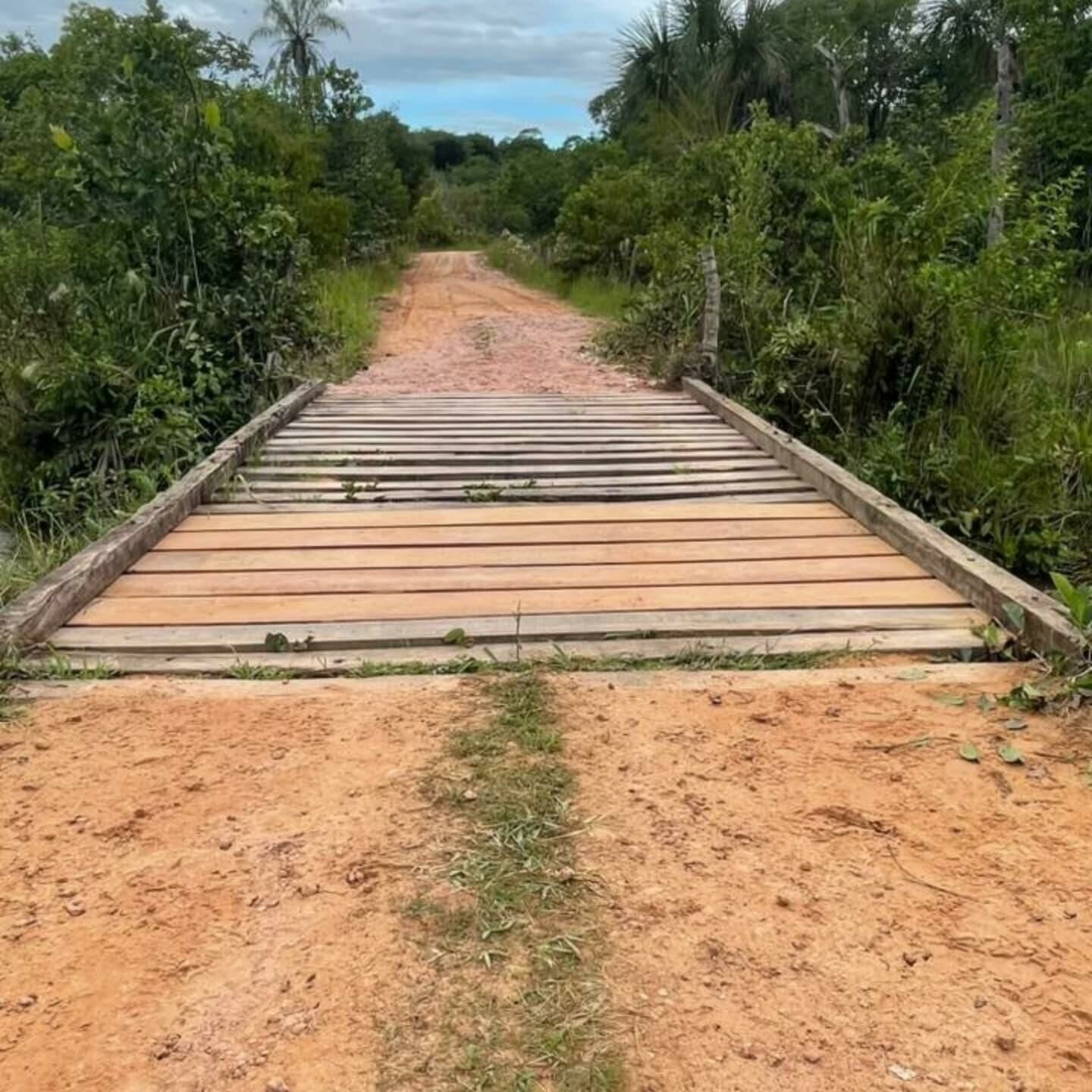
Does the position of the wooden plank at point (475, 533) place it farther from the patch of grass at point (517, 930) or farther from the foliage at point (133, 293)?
the patch of grass at point (517, 930)

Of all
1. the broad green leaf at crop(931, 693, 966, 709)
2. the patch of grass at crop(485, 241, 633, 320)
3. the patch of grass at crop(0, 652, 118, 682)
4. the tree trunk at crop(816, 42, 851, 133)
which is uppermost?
the tree trunk at crop(816, 42, 851, 133)

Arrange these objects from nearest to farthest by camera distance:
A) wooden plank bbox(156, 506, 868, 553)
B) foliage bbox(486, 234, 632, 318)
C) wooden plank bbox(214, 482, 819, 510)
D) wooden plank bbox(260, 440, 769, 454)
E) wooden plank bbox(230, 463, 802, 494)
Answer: wooden plank bbox(156, 506, 868, 553) → wooden plank bbox(214, 482, 819, 510) → wooden plank bbox(230, 463, 802, 494) → wooden plank bbox(260, 440, 769, 454) → foliage bbox(486, 234, 632, 318)

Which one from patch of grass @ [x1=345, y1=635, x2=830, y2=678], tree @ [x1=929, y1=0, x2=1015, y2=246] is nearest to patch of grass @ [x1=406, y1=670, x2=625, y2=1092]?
patch of grass @ [x1=345, y1=635, x2=830, y2=678]

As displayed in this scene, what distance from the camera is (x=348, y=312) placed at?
12.0m

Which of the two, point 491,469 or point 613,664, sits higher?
point 491,469

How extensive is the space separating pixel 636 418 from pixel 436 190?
145 ft

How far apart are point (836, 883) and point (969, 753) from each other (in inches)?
25.2

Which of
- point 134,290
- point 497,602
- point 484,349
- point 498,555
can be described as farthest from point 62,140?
point 484,349

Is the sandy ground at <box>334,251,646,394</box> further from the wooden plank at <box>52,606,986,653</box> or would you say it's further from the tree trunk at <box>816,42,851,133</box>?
the tree trunk at <box>816,42,851,133</box>

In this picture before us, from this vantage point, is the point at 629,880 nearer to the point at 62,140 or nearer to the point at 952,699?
the point at 952,699

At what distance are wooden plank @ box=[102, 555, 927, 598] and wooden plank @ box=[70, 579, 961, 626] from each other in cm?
5

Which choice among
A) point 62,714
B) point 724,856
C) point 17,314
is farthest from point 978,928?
point 17,314

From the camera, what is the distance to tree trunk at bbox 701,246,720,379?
791cm

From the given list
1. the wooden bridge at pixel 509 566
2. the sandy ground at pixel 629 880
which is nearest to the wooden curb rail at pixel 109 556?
the wooden bridge at pixel 509 566
